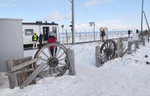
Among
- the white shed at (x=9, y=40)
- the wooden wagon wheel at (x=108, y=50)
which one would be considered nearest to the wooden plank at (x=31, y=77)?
the white shed at (x=9, y=40)

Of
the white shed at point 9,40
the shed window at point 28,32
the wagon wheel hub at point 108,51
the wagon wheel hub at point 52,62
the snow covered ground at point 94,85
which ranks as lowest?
the snow covered ground at point 94,85

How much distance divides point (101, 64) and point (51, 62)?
3.30 metres

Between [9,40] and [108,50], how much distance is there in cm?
563

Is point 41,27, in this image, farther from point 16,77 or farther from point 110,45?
→ point 16,77

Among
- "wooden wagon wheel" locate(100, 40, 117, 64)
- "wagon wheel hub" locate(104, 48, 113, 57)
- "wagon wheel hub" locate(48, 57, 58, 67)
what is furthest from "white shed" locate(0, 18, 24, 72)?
→ "wagon wheel hub" locate(104, 48, 113, 57)

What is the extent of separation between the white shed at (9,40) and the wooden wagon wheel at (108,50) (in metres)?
4.72

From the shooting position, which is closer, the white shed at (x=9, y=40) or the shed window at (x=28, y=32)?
the white shed at (x=9, y=40)

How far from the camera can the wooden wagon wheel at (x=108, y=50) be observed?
33.2 ft

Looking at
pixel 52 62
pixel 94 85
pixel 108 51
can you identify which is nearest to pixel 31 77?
pixel 52 62

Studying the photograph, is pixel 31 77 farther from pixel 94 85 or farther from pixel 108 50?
pixel 108 50

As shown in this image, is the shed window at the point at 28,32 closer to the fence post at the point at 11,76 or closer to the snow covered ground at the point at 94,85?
the snow covered ground at the point at 94,85

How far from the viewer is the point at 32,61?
6.34m

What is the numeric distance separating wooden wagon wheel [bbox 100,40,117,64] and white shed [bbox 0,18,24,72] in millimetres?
4723

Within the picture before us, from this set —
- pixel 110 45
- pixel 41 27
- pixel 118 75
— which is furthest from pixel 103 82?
pixel 41 27
